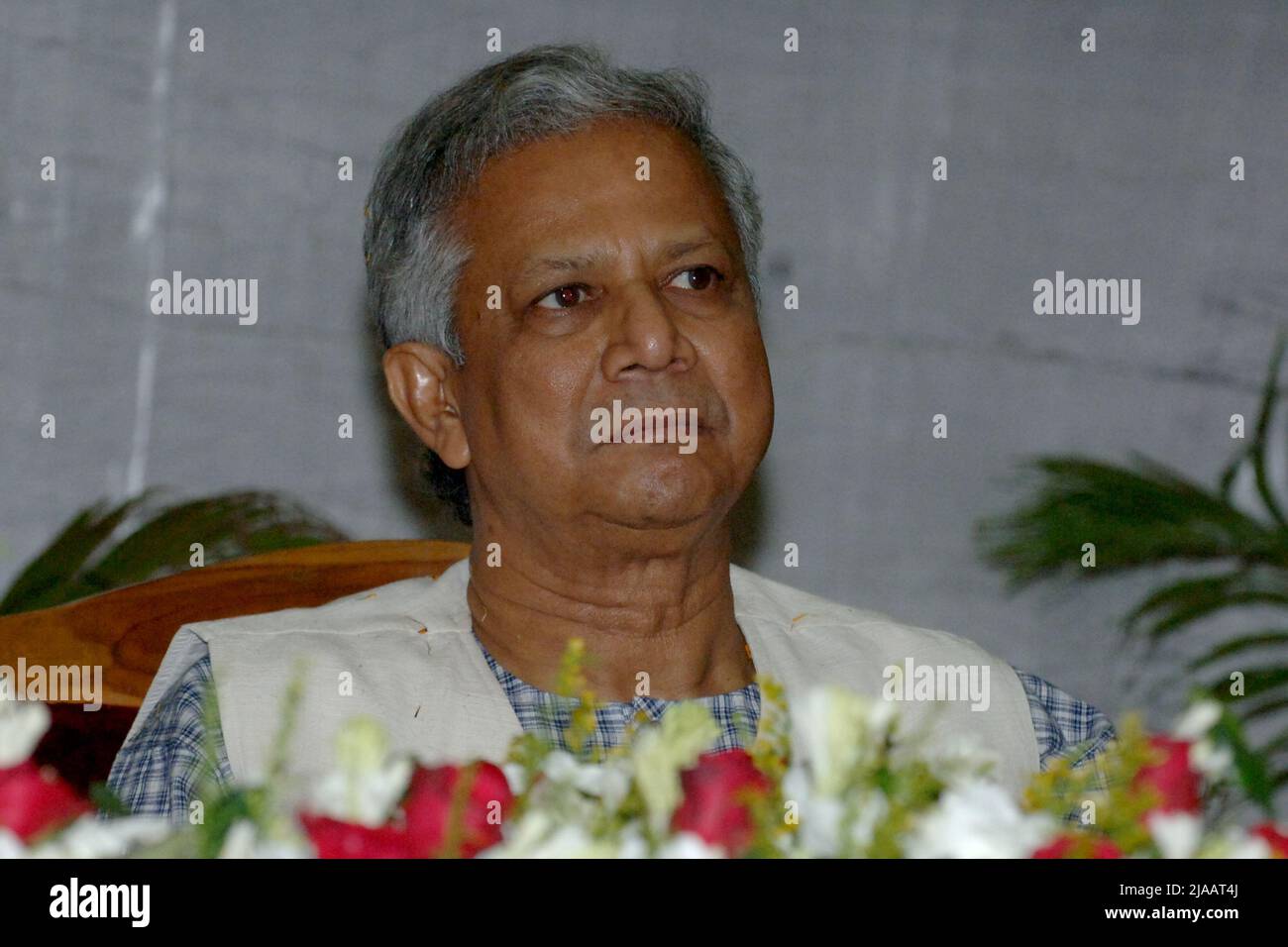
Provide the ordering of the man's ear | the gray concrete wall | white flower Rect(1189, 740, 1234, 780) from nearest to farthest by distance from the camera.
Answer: white flower Rect(1189, 740, 1234, 780) < the man's ear < the gray concrete wall

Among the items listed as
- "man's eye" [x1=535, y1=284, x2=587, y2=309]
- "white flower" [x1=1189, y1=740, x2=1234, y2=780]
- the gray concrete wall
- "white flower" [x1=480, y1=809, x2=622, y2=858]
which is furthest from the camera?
the gray concrete wall

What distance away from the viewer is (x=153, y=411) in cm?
331

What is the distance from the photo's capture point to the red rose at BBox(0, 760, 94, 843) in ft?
2.39

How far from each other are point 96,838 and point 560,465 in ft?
3.66

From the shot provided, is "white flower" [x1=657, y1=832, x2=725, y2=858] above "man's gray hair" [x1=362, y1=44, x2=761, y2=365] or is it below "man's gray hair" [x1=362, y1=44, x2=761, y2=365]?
below

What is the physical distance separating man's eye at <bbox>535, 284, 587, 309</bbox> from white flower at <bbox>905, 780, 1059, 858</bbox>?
1190mm

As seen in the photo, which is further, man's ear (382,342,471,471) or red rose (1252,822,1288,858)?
man's ear (382,342,471,471)

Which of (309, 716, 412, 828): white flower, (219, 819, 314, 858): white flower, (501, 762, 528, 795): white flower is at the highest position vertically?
(309, 716, 412, 828): white flower

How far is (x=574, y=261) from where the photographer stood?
1827 millimetres

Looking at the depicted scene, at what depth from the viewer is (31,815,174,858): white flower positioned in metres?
0.71

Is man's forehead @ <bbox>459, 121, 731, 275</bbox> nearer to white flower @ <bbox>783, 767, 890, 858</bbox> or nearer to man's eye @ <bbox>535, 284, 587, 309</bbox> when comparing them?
A: man's eye @ <bbox>535, 284, 587, 309</bbox>

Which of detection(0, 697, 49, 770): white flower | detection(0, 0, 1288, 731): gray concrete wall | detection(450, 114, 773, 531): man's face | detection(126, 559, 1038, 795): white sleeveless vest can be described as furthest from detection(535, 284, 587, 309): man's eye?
detection(0, 0, 1288, 731): gray concrete wall

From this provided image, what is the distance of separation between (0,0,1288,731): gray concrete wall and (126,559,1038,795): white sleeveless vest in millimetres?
1332
